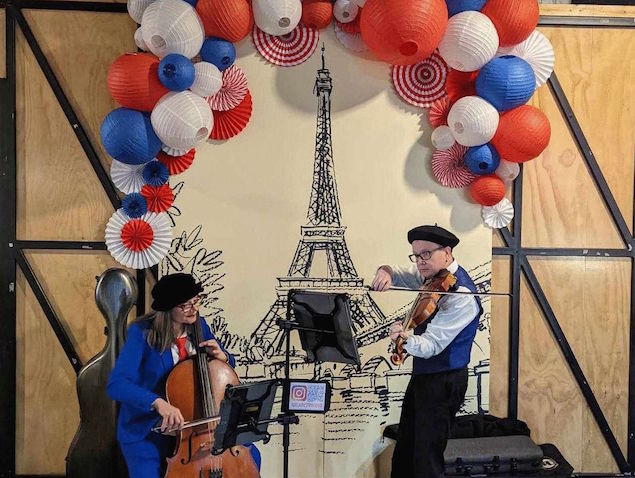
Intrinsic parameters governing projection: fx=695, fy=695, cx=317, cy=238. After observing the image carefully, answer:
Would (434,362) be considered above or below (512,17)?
below

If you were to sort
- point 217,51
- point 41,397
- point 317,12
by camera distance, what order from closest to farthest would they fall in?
1. point 217,51
2. point 317,12
3. point 41,397

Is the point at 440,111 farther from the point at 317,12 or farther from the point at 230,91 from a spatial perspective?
the point at 230,91

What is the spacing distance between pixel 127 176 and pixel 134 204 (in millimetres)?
160

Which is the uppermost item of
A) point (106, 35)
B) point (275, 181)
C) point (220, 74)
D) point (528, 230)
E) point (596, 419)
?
point (106, 35)

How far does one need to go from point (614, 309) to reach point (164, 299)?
110 inches

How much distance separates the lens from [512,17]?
356 cm

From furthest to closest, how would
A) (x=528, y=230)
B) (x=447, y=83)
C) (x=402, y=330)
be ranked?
1. (x=528, y=230)
2. (x=447, y=83)
3. (x=402, y=330)

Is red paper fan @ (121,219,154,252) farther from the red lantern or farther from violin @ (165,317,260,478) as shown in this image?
violin @ (165,317,260,478)

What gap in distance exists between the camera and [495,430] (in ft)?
12.9

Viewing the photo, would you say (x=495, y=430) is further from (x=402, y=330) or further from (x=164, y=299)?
(x=164, y=299)

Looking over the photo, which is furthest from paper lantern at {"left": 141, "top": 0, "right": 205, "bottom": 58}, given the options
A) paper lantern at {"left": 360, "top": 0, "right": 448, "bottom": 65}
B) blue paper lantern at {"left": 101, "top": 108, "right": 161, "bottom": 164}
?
paper lantern at {"left": 360, "top": 0, "right": 448, "bottom": 65}

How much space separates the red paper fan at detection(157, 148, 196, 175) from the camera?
3.82 meters

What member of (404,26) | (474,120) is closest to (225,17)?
(404,26)

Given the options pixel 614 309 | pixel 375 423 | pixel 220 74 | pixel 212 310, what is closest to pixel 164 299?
pixel 212 310
